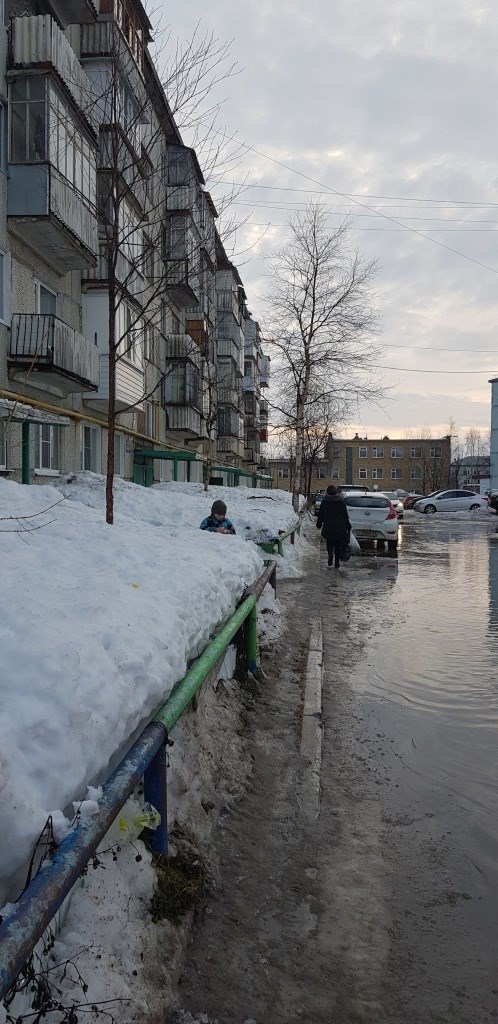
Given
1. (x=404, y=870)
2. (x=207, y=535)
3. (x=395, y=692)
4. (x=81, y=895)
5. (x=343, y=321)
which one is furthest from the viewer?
(x=343, y=321)

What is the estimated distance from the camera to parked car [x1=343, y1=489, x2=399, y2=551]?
666 inches

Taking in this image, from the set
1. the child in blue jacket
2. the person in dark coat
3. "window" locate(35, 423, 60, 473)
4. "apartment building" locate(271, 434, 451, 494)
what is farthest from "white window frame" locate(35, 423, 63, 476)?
"apartment building" locate(271, 434, 451, 494)

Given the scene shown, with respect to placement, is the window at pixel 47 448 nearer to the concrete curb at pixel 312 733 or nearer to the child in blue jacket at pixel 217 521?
the child in blue jacket at pixel 217 521

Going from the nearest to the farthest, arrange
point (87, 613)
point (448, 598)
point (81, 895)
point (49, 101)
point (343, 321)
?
point (81, 895) → point (87, 613) → point (448, 598) → point (49, 101) → point (343, 321)

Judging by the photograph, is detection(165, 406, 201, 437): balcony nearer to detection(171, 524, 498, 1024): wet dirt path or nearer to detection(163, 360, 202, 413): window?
detection(163, 360, 202, 413): window

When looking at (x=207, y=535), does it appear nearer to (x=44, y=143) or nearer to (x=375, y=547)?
(x=44, y=143)

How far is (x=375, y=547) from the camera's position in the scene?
18.1 meters

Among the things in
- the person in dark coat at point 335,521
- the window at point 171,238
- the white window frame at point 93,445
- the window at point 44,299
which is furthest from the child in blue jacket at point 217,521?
the white window frame at point 93,445

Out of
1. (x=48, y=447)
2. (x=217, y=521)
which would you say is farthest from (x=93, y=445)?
(x=217, y=521)

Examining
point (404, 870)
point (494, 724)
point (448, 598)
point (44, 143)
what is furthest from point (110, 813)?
point (44, 143)

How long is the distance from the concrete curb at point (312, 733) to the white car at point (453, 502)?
38.3 metres

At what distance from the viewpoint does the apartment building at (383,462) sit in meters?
96.3

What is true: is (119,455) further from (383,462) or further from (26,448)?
(383,462)

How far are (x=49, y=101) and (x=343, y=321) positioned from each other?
48.1 feet
